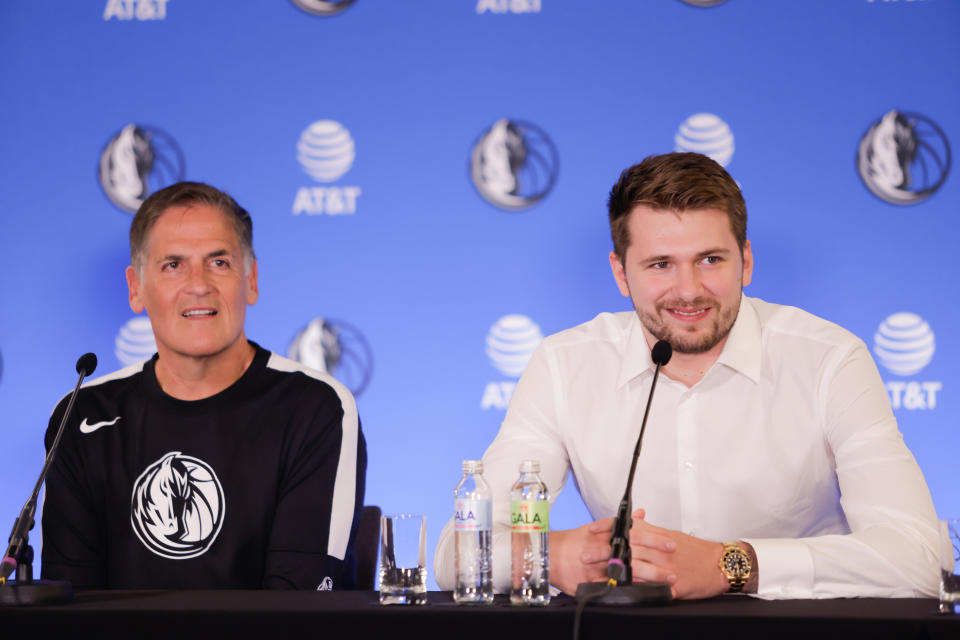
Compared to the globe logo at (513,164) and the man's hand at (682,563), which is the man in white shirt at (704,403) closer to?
the man's hand at (682,563)

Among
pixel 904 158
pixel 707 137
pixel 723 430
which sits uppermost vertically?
pixel 707 137

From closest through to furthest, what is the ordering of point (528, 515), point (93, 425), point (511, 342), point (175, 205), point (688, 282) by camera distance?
1. point (528, 515)
2. point (688, 282)
3. point (93, 425)
4. point (175, 205)
5. point (511, 342)

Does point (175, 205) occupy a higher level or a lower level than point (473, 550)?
higher

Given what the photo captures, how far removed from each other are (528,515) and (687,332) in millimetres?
759

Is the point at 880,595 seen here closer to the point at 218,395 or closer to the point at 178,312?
the point at 218,395

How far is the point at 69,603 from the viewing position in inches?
61.3

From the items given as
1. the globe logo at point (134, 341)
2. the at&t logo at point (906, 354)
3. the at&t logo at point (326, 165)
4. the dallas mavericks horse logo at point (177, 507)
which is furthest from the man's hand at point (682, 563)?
the globe logo at point (134, 341)

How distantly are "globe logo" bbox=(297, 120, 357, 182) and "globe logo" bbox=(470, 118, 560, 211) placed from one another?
0.50 meters

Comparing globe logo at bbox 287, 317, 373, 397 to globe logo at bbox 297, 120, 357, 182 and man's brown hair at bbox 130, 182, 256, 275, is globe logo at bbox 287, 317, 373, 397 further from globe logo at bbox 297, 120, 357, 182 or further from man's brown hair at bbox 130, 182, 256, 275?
man's brown hair at bbox 130, 182, 256, 275

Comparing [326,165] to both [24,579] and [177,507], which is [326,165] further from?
[24,579]

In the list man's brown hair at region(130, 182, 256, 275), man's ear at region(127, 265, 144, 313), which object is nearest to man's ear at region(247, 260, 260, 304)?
man's brown hair at region(130, 182, 256, 275)

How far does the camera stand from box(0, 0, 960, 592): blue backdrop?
11.7ft

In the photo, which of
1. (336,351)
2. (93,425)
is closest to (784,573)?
(93,425)

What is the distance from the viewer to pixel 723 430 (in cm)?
222
